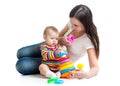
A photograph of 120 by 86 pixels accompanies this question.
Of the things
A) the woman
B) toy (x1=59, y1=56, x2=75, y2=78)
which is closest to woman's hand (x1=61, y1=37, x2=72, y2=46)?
the woman

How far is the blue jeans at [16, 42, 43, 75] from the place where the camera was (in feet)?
9.32

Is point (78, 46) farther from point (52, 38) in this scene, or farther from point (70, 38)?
point (52, 38)

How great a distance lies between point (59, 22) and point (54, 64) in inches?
27.2

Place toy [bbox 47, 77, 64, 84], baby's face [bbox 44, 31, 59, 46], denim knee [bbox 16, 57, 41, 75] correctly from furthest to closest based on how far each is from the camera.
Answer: denim knee [bbox 16, 57, 41, 75]
baby's face [bbox 44, 31, 59, 46]
toy [bbox 47, 77, 64, 84]

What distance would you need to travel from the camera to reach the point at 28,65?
2.85 metres

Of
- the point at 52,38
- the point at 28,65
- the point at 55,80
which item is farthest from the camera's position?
the point at 28,65

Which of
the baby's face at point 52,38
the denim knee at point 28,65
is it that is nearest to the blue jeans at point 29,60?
the denim knee at point 28,65

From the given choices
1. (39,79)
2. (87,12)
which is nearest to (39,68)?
(39,79)

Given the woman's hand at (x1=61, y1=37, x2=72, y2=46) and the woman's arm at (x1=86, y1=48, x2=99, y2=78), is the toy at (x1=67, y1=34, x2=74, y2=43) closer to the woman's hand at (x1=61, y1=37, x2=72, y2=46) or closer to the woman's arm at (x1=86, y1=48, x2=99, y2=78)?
the woman's hand at (x1=61, y1=37, x2=72, y2=46)

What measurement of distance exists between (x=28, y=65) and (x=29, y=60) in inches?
1.8

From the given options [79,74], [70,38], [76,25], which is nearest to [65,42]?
[70,38]

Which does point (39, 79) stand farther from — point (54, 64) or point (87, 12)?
point (87, 12)

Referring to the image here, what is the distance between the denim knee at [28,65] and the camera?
2836 millimetres

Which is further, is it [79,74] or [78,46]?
[78,46]
